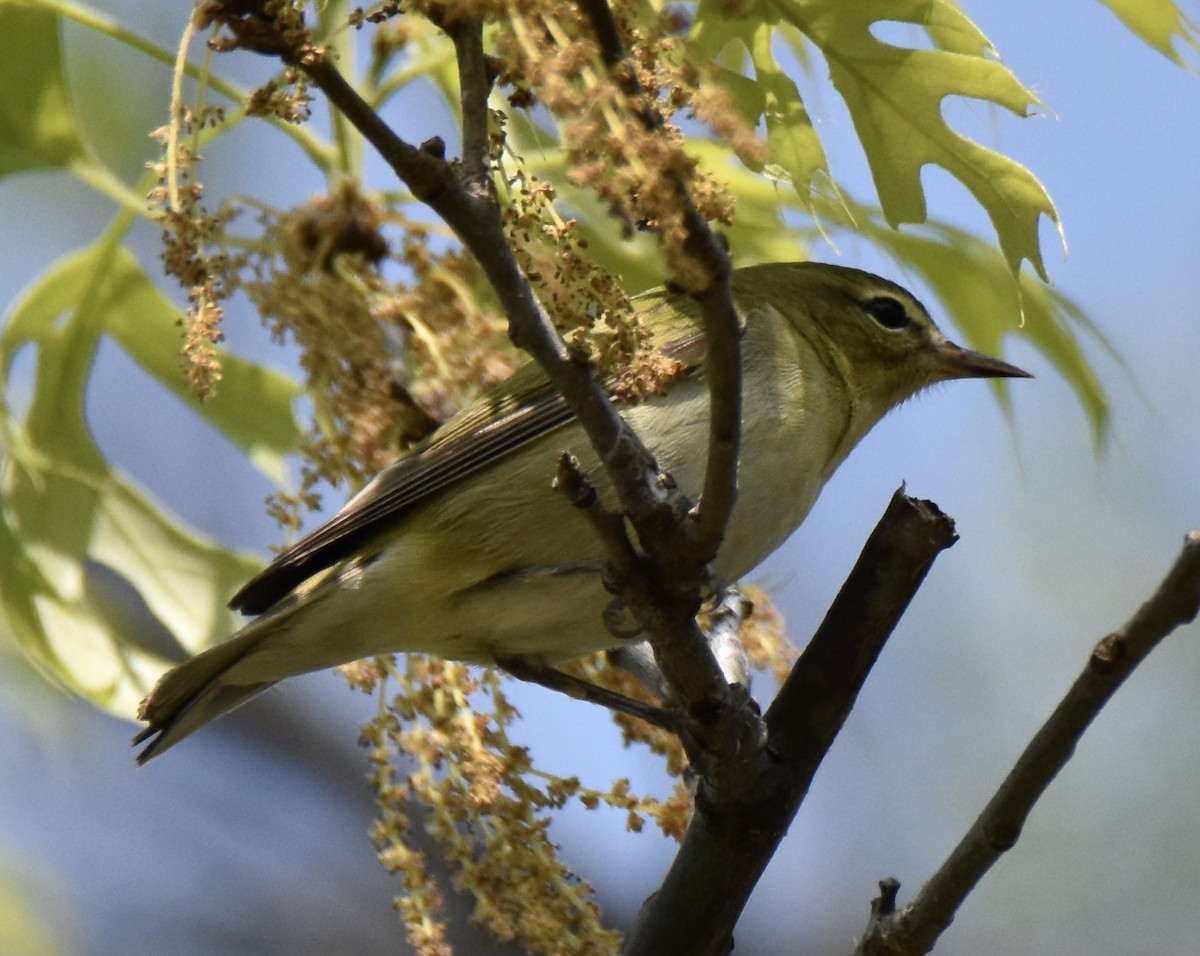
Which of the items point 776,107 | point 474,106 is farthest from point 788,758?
point 474,106

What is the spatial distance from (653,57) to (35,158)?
5.57ft

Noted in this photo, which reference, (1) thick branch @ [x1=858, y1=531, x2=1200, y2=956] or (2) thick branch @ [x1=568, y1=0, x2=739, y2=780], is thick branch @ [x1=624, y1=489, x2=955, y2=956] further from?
(1) thick branch @ [x1=858, y1=531, x2=1200, y2=956]

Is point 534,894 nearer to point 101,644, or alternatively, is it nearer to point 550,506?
point 550,506

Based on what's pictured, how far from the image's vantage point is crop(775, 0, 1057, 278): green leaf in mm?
2105

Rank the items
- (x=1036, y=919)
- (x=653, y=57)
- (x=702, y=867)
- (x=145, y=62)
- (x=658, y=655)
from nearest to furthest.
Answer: (x=653, y=57) < (x=658, y=655) < (x=702, y=867) < (x=145, y=62) < (x=1036, y=919)

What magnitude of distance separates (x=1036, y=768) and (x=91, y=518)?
1935 mm

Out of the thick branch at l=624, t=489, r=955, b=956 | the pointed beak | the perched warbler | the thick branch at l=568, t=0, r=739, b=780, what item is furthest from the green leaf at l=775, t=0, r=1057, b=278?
the pointed beak

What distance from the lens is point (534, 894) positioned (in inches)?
96.8

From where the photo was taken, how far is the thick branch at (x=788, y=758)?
A: 2.30 metres

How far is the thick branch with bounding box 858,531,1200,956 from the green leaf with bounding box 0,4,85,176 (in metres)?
1.98

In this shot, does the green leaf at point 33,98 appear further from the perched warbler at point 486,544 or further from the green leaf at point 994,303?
the green leaf at point 994,303

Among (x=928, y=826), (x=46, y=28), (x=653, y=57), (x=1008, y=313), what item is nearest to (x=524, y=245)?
(x=653, y=57)

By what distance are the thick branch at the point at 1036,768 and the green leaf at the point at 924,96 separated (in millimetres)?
496

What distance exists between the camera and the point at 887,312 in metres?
3.75
